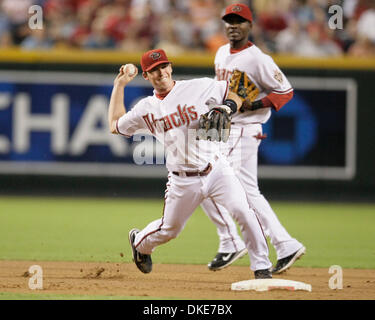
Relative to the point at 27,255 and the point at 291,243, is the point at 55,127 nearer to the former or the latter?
the point at 27,255

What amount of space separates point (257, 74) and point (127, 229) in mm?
3346

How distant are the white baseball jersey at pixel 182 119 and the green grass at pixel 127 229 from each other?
5.64ft

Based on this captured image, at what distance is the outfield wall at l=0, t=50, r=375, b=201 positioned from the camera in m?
12.4

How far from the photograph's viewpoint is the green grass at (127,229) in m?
7.87

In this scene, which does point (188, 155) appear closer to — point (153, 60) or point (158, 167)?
point (153, 60)

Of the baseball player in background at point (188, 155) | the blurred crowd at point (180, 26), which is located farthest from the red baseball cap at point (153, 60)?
the blurred crowd at point (180, 26)

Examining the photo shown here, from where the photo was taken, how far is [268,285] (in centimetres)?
587

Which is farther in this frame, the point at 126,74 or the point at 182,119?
the point at 126,74

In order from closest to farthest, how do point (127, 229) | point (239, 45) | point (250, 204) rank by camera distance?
point (250, 204), point (239, 45), point (127, 229)

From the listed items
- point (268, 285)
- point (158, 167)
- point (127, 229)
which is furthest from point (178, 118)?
point (158, 167)

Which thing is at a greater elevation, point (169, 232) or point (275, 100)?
point (275, 100)

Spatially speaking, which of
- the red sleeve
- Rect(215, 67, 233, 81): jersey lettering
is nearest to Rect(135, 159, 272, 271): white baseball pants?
the red sleeve

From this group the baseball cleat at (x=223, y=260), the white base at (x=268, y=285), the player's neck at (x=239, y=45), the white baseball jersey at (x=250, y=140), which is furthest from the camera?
the player's neck at (x=239, y=45)

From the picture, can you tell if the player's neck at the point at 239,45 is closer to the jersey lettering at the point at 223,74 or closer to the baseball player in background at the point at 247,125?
the baseball player in background at the point at 247,125
